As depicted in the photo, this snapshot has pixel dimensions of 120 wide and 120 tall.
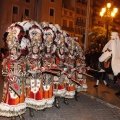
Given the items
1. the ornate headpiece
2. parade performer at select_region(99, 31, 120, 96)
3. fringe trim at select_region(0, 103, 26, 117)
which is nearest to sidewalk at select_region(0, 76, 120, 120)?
fringe trim at select_region(0, 103, 26, 117)

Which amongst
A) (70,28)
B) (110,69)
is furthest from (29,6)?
(110,69)

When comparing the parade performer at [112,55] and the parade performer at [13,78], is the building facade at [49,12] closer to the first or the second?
the parade performer at [112,55]

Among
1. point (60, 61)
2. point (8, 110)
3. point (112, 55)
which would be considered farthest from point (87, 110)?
point (112, 55)

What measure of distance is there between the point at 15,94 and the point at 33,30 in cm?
166

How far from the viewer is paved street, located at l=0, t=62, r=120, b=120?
6707mm

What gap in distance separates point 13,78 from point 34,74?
2.49ft

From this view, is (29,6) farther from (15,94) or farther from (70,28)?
(15,94)

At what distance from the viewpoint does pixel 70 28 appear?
164 ft

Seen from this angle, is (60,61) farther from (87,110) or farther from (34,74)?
(87,110)

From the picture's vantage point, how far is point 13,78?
560 cm

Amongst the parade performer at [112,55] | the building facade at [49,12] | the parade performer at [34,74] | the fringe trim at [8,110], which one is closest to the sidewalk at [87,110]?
the parade performer at [34,74]

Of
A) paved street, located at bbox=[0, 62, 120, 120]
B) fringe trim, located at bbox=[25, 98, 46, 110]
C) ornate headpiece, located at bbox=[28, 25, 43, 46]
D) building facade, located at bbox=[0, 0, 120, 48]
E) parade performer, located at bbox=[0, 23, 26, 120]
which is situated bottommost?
paved street, located at bbox=[0, 62, 120, 120]

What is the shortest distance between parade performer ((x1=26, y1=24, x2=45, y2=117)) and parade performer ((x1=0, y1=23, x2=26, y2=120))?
47 cm

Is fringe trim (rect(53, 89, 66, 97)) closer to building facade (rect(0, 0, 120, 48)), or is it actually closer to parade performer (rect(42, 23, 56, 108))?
parade performer (rect(42, 23, 56, 108))
